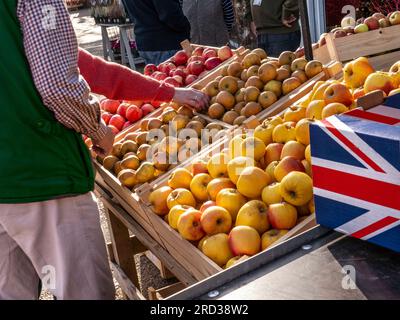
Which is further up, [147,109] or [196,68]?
[196,68]

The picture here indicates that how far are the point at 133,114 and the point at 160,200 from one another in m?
1.26

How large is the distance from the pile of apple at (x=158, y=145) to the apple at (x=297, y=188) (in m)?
0.98

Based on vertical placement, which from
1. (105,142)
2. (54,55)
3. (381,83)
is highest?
(54,55)

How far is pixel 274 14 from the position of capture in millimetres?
5707

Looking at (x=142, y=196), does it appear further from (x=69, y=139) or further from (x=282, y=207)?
(x=282, y=207)

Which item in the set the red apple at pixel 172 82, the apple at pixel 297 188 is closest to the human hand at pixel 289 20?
the red apple at pixel 172 82

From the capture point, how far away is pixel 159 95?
3094mm

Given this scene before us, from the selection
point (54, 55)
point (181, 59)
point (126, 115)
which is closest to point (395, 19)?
point (181, 59)

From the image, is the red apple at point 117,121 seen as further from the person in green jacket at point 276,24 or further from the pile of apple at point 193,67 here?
the person in green jacket at point 276,24

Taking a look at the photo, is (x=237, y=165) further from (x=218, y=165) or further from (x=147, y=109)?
(x=147, y=109)

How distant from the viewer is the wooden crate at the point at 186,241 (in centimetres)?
199

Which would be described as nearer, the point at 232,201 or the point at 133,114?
the point at 232,201
